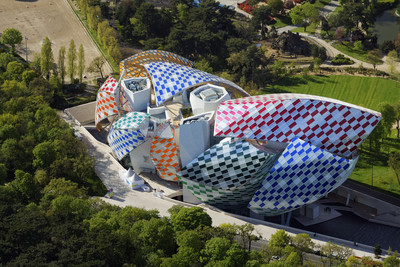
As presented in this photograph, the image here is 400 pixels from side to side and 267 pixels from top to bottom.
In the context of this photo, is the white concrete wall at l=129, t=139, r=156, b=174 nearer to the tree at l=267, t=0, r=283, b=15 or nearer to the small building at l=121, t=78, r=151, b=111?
the small building at l=121, t=78, r=151, b=111

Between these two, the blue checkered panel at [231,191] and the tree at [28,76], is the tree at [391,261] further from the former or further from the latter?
the tree at [28,76]

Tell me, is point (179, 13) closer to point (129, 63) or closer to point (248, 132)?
point (129, 63)

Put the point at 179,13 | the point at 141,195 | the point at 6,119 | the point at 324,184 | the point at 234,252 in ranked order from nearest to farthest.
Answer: the point at 234,252, the point at 324,184, the point at 141,195, the point at 6,119, the point at 179,13

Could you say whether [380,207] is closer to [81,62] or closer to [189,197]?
[189,197]

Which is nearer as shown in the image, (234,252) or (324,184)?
(234,252)

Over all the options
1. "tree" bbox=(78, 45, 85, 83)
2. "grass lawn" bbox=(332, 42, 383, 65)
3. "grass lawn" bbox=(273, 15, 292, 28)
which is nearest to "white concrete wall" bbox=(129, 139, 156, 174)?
"tree" bbox=(78, 45, 85, 83)

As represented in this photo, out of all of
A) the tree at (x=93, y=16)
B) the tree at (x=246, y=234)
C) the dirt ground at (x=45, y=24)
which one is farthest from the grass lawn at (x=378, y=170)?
the tree at (x=93, y=16)

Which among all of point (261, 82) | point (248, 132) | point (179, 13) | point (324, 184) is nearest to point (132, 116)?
point (248, 132)
